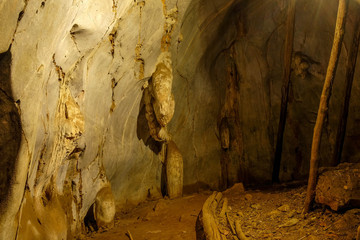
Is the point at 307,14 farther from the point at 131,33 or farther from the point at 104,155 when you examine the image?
the point at 104,155

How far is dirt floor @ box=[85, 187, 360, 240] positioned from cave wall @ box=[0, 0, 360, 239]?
0.60 meters

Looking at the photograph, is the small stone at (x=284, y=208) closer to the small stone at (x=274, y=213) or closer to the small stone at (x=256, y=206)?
the small stone at (x=274, y=213)

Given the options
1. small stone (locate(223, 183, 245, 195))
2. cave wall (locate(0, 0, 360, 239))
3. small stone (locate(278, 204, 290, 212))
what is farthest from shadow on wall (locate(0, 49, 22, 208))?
small stone (locate(223, 183, 245, 195))

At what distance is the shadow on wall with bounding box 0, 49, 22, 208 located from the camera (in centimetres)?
318

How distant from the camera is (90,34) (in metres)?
4.71

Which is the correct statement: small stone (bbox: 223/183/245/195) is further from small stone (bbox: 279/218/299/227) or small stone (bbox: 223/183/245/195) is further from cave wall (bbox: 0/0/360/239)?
small stone (bbox: 279/218/299/227)

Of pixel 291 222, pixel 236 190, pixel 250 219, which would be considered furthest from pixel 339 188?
pixel 236 190

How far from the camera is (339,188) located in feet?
16.6

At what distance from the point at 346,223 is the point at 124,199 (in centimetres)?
419

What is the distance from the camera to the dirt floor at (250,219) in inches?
193

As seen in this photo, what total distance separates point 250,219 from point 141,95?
119 inches

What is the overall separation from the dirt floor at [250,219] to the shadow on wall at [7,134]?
3053 mm

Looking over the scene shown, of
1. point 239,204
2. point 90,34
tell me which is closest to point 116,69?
point 90,34

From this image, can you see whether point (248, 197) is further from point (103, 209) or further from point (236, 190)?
point (103, 209)
